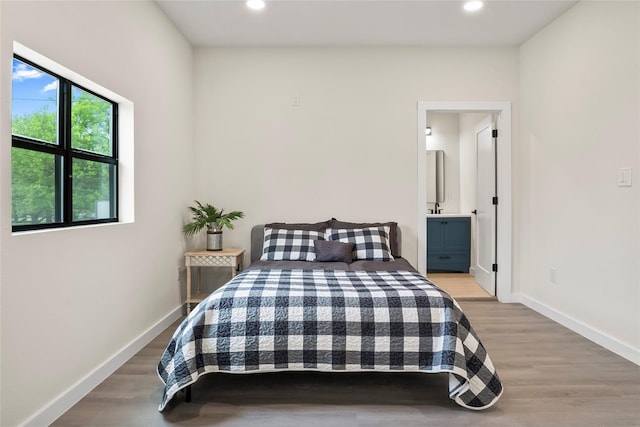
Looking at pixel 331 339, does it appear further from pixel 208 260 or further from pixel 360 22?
pixel 360 22

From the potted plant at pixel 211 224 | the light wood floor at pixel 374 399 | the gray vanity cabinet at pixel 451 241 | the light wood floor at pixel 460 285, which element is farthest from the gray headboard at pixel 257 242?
the gray vanity cabinet at pixel 451 241

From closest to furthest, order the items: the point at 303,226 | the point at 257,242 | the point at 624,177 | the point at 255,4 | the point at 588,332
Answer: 1. the point at 624,177
2. the point at 588,332
3. the point at 255,4
4. the point at 303,226
5. the point at 257,242

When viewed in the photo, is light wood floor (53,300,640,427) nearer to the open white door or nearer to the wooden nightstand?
the wooden nightstand

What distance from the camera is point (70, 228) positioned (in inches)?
79.5

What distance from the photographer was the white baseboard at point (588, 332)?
2.57m

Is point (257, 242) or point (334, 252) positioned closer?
point (334, 252)

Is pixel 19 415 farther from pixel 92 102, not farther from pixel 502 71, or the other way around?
pixel 502 71

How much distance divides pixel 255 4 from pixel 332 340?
8.91ft

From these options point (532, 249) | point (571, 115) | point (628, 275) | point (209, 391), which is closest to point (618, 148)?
point (571, 115)

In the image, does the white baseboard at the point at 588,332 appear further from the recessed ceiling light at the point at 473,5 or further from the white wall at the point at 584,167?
the recessed ceiling light at the point at 473,5

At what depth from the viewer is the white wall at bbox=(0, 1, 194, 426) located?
1642 mm

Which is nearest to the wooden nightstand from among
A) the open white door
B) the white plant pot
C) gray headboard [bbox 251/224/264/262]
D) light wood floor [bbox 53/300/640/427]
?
the white plant pot

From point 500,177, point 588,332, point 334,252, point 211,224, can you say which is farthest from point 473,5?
point 211,224

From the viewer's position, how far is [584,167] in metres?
3.04
